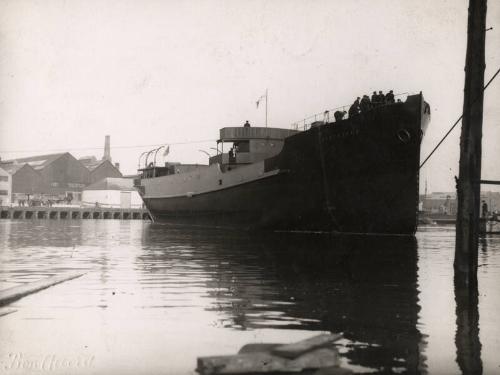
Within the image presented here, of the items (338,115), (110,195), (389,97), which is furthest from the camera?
(110,195)

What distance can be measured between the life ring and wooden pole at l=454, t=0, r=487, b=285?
40.4 feet

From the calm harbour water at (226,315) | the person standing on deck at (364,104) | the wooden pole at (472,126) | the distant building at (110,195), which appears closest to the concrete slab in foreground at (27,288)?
A: the calm harbour water at (226,315)

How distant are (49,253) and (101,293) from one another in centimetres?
685

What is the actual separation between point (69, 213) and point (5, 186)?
38.6ft

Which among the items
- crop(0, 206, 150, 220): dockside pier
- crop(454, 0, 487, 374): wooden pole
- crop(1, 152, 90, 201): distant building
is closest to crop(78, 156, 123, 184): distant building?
crop(1, 152, 90, 201): distant building

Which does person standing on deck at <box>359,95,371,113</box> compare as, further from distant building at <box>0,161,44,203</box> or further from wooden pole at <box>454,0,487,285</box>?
distant building at <box>0,161,44,203</box>

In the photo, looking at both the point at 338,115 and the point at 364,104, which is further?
the point at 338,115

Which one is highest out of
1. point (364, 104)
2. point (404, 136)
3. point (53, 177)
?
point (364, 104)

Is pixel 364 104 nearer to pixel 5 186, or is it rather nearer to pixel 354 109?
pixel 354 109

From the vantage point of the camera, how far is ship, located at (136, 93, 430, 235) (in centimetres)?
1967

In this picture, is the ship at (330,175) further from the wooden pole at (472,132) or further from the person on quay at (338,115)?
the wooden pole at (472,132)

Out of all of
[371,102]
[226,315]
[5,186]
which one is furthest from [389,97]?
[5,186]

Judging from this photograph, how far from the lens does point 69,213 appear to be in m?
57.1

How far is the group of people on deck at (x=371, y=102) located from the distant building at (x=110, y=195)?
50.9 metres
